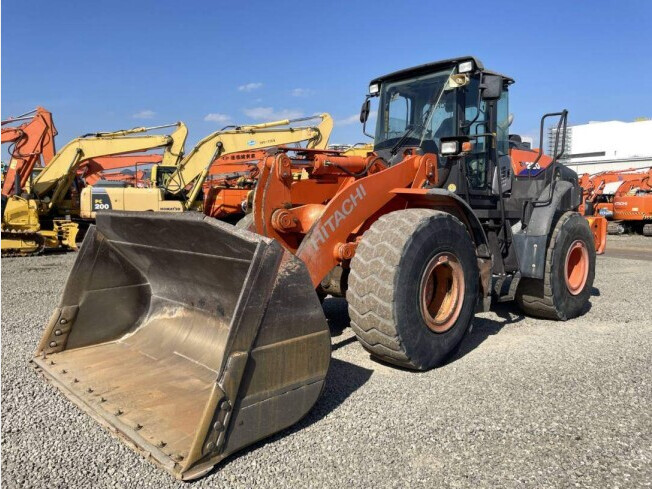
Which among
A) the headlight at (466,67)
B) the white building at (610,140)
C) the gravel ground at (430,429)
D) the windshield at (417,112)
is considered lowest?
the gravel ground at (430,429)

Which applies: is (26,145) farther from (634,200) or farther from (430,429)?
(634,200)

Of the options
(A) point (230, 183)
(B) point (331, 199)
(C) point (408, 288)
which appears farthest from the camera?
(A) point (230, 183)

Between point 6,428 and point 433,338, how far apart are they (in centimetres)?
293

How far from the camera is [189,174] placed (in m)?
14.2

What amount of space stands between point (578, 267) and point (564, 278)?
0.66 m

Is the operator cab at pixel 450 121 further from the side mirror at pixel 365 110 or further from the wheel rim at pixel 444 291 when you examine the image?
the wheel rim at pixel 444 291

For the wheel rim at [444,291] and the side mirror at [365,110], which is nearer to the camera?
the wheel rim at [444,291]

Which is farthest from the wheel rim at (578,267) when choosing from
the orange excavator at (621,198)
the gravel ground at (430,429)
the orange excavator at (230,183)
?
the orange excavator at (621,198)

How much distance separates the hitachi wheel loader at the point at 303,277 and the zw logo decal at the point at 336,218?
0.04 feet

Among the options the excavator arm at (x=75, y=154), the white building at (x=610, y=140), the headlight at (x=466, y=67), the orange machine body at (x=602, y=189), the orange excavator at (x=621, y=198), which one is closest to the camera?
the headlight at (x=466, y=67)

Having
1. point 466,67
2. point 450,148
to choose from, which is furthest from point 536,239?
point 466,67

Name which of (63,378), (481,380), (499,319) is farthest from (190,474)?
(499,319)

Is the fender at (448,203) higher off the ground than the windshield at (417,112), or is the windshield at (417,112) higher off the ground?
the windshield at (417,112)

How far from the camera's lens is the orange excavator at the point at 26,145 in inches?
525
